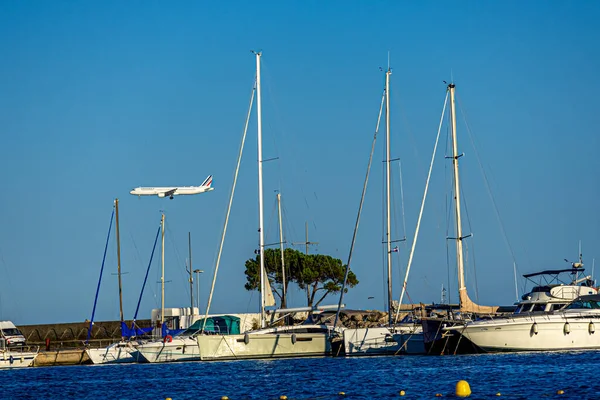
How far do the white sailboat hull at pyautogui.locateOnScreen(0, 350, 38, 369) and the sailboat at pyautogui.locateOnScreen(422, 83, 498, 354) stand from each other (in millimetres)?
24769

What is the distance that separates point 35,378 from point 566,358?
1082 inches

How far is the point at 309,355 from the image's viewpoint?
56031 mm

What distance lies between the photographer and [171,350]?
59.8 meters

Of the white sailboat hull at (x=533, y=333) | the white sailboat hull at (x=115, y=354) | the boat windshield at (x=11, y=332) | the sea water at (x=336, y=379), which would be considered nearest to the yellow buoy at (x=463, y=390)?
the sea water at (x=336, y=379)

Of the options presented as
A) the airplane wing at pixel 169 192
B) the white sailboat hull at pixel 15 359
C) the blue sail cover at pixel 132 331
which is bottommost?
the white sailboat hull at pixel 15 359

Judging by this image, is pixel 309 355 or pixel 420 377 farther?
pixel 309 355

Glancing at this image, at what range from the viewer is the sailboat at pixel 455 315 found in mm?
51594

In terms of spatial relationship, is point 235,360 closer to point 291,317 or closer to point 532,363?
point 291,317

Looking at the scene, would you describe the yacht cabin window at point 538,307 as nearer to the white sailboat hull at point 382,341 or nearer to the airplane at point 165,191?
the white sailboat hull at point 382,341

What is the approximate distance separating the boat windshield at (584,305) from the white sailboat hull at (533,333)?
1.00 metres

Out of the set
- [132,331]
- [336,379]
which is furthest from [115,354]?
[336,379]

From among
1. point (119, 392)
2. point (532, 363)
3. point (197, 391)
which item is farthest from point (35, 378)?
point (532, 363)

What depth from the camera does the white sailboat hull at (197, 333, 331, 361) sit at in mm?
55156

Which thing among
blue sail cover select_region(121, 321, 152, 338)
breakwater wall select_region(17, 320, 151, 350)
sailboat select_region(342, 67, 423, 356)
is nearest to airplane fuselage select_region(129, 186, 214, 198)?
breakwater wall select_region(17, 320, 151, 350)
